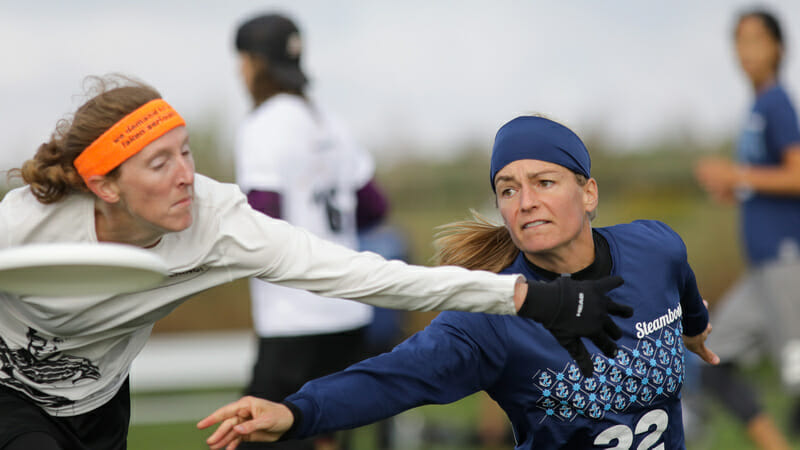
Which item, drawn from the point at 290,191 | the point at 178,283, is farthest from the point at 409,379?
the point at 290,191

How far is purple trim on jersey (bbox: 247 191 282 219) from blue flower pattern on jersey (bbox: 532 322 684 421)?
6.09 feet

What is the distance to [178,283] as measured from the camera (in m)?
2.72

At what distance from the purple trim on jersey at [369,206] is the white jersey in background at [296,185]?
0.35 metres

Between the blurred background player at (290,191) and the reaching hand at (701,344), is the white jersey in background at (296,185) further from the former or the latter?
the reaching hand at (701,344)

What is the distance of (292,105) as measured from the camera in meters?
4.37

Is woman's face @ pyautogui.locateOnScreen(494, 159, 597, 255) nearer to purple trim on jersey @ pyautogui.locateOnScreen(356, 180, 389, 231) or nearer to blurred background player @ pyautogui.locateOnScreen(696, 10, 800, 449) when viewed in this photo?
purple trim on jersey @ pyautogui.locateOnScreen(356, 180, 389, 231)

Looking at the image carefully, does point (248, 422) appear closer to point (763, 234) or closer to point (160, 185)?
point (160, 185)

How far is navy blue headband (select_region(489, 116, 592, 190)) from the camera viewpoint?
2686mm

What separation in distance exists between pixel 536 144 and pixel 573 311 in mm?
→ 521

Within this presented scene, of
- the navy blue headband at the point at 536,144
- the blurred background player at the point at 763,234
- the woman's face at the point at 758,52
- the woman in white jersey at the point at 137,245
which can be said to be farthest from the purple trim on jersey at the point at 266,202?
the woman's face at the point at 758,52

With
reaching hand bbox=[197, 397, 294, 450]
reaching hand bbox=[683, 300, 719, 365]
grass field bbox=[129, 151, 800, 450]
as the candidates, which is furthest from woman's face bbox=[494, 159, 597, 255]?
grass field bbox=[129, 151, 800, 450]

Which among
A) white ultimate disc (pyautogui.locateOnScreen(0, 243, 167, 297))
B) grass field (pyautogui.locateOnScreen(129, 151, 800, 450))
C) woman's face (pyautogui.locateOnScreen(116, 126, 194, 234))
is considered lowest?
grass field (pyautogui.locateOnScreen(129, 151, 800, 450))

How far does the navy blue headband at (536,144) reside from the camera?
2.69m

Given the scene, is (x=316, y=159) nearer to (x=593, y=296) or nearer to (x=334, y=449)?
(x=334, y=449)
